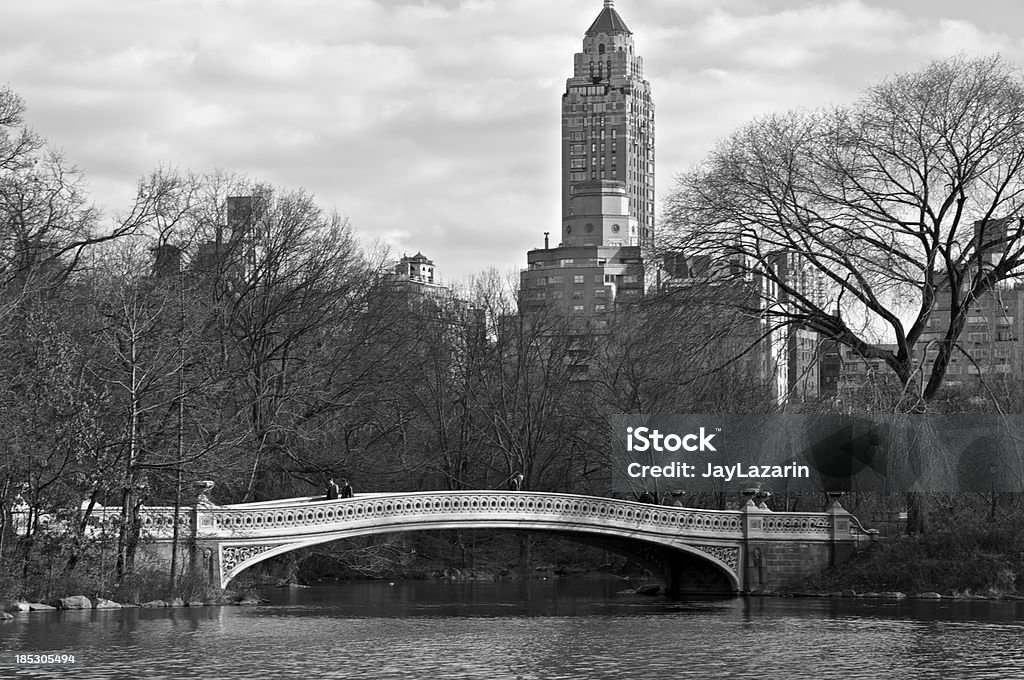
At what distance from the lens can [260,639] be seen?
29578 millimetres

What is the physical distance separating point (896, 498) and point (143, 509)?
19.2m

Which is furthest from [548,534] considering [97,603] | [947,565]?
[97,603]

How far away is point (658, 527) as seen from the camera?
44.7 meters

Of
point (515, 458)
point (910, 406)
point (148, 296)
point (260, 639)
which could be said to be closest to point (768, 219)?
point (910, 406)

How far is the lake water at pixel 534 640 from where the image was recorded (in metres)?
25.3

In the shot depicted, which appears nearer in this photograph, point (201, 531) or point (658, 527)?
point (201, 531)

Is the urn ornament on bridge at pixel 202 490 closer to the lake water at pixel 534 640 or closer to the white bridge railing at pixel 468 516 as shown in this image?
the white bridge railing at pixel 468 516

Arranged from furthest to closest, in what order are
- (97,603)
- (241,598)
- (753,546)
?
(753,546) → (241,598) → (97,603)

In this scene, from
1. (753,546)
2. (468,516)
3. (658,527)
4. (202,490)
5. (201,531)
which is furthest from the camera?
(753,546)

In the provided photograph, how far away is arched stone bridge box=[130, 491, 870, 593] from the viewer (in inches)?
1639

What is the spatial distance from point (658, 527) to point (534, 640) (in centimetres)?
1425

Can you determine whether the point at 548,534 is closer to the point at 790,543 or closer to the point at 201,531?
the point at 790,543

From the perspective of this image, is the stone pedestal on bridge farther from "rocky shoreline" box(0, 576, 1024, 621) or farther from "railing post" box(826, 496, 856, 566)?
"rocky shoreline" box(0, 576, 1024, 621)

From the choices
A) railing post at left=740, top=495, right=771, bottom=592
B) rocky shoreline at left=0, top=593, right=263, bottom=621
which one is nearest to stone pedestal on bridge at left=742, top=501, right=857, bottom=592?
railing post at left=740, top=495, right=771, bottom=592
